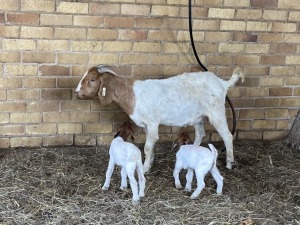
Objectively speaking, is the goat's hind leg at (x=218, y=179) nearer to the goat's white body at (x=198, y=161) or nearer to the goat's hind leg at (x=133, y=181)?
the goat's white body at (x=198, y=161)

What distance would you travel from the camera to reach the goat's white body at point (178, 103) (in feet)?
16.0

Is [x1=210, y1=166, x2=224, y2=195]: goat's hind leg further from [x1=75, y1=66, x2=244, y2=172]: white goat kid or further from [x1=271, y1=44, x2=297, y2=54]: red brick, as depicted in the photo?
[x1=271, y1=44, x2=297, y2=54]: red brick

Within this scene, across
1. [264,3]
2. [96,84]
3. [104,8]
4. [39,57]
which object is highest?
[264,3]

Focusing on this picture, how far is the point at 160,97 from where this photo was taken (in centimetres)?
492

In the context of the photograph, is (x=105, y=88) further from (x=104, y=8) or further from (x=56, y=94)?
(x=104, y=8)

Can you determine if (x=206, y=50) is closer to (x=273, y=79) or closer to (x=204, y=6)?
(x=204, y=6)

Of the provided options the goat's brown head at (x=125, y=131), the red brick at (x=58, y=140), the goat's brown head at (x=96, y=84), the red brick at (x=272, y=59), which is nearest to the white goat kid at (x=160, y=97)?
the goat's brown head at (x=96, y=84)

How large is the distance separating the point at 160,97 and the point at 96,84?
70 cm

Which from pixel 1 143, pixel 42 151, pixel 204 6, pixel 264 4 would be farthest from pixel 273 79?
pixel 1 143

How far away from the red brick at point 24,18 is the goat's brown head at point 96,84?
100cm


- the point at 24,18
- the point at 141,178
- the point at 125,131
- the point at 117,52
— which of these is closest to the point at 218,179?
the point at 141,178

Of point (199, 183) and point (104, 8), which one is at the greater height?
point (104, 8)

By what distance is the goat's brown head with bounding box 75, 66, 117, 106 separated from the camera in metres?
4.77

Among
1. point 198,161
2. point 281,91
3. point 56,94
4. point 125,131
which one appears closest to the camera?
point 198,161
